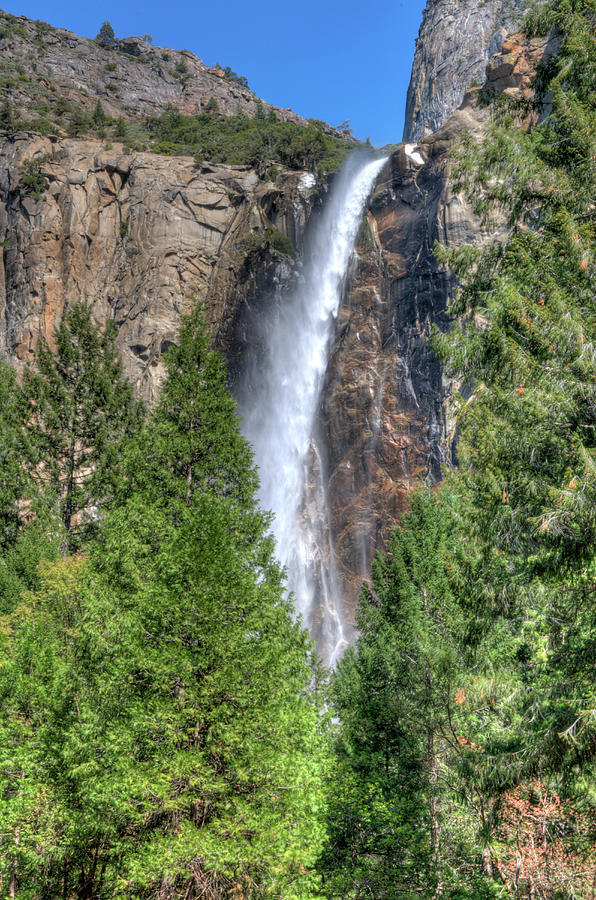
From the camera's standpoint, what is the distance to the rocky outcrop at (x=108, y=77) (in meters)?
73.2

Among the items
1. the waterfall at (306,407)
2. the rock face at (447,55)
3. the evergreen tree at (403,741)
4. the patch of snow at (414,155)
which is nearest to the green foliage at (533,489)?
the evergreen tree at (403,741)

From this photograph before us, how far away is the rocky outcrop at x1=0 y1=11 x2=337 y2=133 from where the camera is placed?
7319 cm

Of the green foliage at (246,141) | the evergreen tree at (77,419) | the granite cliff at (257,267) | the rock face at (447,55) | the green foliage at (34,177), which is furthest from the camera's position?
the rock face at (447,55)

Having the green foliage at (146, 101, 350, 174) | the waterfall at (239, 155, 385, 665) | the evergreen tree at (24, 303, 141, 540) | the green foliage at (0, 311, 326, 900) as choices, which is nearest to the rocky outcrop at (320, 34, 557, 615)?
the waterfall at (239, 155, 385, 665)

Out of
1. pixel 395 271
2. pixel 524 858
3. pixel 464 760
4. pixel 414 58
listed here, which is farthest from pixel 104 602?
pixel 414 58

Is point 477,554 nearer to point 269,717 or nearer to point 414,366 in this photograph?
point 269,717

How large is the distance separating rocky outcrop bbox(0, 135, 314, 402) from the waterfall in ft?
10.7

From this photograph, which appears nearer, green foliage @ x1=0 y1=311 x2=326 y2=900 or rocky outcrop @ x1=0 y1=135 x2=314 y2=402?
green foliage @ x1=0 y1=311 x2=326 y2=900

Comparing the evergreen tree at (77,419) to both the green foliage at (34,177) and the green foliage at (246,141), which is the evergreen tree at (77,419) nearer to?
the green foliage at (34,177)

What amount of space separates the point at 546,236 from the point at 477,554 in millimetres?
4001

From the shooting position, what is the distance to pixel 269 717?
7.91m

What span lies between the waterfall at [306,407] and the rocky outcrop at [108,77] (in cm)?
3819

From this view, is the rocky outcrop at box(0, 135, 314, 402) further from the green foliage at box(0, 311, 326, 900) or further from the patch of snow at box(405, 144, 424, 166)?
the green foliage at box(0, 311, 326, 900)

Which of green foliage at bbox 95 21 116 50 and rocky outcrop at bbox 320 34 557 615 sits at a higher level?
green foliage at bbox 95 21 116 50
